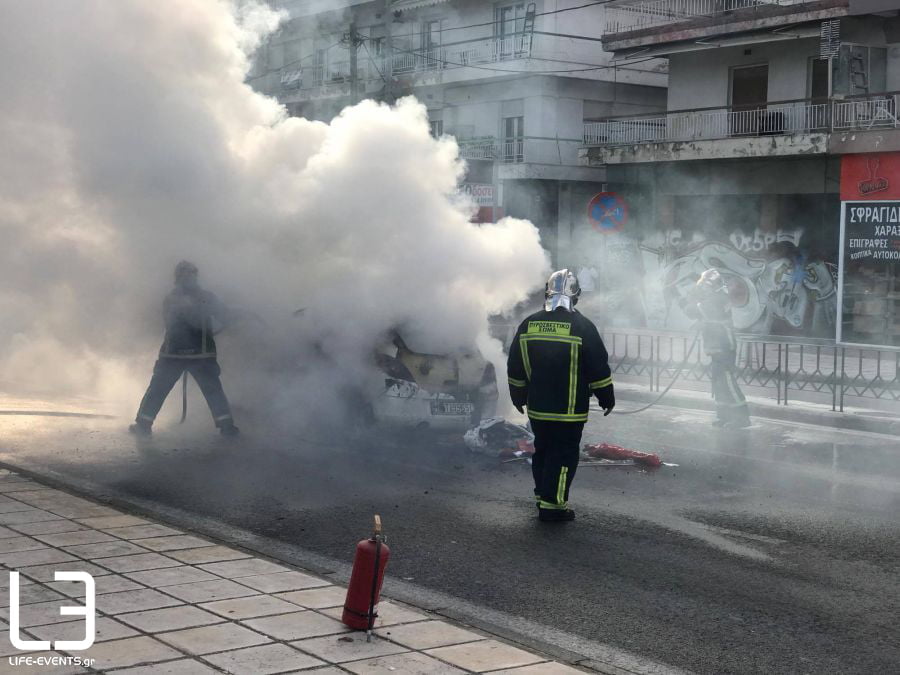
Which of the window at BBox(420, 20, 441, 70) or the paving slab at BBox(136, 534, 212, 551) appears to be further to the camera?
the window at BBox(420, 20, 441, 70)

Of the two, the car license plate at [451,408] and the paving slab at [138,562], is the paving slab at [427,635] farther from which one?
the car license plate at [451,408]

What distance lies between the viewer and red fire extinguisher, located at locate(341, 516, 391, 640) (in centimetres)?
509

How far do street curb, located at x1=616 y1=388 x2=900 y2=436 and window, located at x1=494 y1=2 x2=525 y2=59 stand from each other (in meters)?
12.6

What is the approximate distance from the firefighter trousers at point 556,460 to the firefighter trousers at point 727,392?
5.20m

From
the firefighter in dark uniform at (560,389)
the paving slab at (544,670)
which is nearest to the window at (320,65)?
the firefighter in dark uniform at (560,389)

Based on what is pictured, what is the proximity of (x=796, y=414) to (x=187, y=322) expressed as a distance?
6976 millimetres

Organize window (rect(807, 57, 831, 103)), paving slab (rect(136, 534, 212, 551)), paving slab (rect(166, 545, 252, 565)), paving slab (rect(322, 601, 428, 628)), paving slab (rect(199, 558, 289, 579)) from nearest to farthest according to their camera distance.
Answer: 1. paving slab (rect(322, 601, 428, 628))
2. paving slab (rect(199, 558, 289, 579))
3. paving slab (rect(166, 545, 252, 565))
4. paving slab (rect(136, 534, 212, 551))
5. window (rect(807, 57, 831, 103))

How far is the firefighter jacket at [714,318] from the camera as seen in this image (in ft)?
40.3

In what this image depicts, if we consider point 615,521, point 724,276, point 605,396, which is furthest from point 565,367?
point 724,276

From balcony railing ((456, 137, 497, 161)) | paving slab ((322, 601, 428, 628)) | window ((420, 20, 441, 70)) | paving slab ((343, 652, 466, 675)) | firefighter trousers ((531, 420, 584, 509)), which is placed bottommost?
paving slab ((343, 652, 466, 675))

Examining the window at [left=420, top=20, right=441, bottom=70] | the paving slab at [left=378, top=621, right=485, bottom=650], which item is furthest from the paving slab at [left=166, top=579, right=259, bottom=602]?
the window at [left=420, top=20, right=441, bottom=70]

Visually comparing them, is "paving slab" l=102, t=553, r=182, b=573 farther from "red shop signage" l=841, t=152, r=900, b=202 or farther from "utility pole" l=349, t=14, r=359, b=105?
"red shop signage" l=841, t=152, r=900, b=202

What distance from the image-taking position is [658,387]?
15672 mm

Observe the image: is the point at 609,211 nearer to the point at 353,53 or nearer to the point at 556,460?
the point at 353,53
